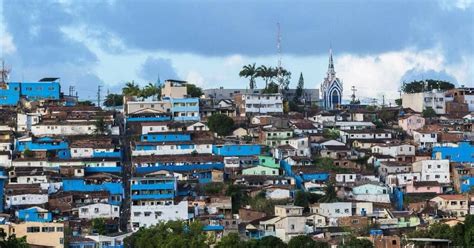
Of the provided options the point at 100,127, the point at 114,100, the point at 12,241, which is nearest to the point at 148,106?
the point at 100,127

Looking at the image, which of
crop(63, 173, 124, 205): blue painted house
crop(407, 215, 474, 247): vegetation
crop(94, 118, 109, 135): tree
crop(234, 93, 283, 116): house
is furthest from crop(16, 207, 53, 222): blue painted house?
crop(234, 93, 283, 116): house

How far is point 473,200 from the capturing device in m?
43.9

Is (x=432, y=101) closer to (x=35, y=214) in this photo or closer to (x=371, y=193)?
(x=371, y=193)

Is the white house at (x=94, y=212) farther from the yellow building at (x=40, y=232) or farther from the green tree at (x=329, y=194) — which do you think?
the green tree at (x=329, y=194)

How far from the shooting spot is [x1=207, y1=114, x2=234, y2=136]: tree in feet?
169

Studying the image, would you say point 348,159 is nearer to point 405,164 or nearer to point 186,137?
point 405,164

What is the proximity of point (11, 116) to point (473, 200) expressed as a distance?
1942cm

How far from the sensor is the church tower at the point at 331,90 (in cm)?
6300

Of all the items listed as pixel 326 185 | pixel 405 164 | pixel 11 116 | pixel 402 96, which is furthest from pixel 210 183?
pixel 402 96

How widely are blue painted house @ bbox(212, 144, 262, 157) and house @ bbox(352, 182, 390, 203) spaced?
190 inches

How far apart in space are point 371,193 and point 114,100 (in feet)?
63.1

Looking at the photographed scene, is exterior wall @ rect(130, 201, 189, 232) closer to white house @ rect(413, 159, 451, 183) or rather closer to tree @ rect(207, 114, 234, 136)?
white house @ rect(413, 159, 451, 183)

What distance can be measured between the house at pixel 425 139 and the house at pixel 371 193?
655 centimetres

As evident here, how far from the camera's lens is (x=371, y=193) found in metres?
44.8
